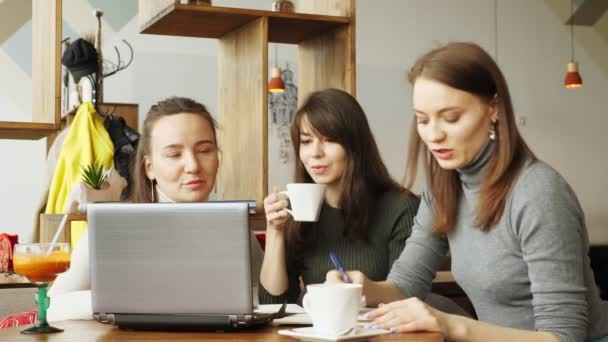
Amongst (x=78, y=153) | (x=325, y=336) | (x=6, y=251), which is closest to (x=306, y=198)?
(x=325, y=336)

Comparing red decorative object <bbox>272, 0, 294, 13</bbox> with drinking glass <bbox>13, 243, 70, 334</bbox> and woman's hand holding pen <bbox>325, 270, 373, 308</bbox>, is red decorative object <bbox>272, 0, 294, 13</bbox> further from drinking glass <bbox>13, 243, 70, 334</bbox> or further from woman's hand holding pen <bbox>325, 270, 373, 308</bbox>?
drinking glass <bbox>13, 243, 70, 334</bbox>

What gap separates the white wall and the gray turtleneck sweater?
498cm

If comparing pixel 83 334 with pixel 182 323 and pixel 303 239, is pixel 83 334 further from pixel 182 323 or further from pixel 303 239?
pixel 303 239

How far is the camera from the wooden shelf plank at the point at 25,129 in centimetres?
278

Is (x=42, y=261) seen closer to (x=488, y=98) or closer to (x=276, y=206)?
(x=276, y=206)

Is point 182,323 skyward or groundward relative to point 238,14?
groundward

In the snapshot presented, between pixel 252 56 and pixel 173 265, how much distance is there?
5.83 feet

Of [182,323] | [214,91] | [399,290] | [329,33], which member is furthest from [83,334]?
[214,91]

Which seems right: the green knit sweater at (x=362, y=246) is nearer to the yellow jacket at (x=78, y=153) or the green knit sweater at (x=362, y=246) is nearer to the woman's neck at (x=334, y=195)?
the woman's neck at (x=334, y=195)

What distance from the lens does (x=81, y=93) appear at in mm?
4652

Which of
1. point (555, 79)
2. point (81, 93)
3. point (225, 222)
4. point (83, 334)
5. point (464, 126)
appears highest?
point (555, 79)

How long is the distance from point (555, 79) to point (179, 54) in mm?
3988

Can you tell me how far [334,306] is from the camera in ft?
4.32

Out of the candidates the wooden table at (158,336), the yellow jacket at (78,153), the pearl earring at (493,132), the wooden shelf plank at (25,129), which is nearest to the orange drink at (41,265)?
the wooden table at (158,336)
